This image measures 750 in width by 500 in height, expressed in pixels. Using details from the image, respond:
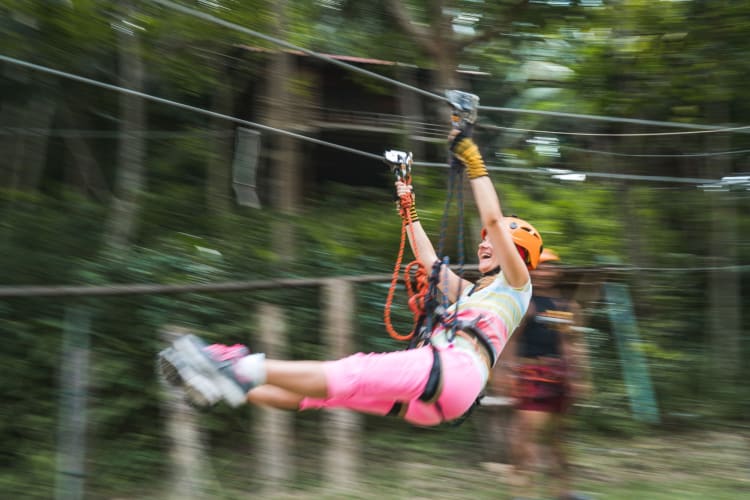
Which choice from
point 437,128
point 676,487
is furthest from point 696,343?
point 437,128

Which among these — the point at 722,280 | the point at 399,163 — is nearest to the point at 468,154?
the point at 399,163

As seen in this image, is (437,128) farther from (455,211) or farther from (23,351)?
(23,351)

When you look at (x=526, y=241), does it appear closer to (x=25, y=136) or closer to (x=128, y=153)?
(x=128, y=153)

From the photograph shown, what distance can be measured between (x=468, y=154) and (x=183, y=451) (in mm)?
2355

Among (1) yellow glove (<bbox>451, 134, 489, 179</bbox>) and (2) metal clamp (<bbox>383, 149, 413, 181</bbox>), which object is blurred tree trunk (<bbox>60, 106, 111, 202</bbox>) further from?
(1) yellow glove (<bbox>451, 134, 489, 179</bbox>)

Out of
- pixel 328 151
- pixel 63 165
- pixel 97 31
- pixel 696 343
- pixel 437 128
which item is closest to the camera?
pixel 97 31

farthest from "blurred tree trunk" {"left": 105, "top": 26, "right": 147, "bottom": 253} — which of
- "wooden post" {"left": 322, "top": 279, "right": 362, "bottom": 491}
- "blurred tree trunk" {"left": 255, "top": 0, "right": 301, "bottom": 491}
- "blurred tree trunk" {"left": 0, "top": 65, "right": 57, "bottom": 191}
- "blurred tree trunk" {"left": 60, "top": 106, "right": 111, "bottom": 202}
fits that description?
"wooden post" {"left": 322, "top": 279, "right": 362, "bottom": 491}

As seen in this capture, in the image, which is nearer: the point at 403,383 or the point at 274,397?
the point at 403,383

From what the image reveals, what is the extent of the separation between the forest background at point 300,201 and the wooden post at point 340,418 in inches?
Result: 9.6

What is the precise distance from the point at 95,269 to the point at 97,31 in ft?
8.16

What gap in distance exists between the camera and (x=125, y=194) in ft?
20.3

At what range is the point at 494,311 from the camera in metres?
3.33

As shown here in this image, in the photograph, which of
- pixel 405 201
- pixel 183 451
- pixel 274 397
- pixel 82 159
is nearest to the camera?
pixel 274 397

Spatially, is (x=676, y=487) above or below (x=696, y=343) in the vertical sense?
below
